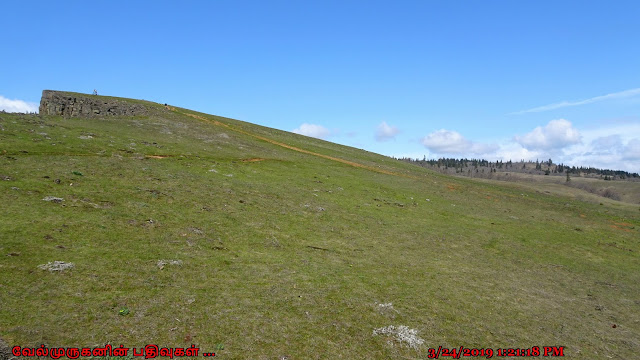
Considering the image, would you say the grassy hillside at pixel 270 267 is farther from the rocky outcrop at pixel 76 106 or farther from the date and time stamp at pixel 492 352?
the rocky outcrop at pixel 76 106

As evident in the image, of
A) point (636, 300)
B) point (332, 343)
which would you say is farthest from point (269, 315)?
point (636, 300)

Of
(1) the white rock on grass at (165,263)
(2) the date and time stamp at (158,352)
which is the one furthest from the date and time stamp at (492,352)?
(1) the white rock on grass at (165,263)

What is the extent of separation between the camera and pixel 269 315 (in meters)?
13.3

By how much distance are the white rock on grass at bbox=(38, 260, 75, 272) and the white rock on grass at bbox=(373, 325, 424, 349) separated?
12545mm

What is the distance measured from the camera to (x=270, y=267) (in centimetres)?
1803

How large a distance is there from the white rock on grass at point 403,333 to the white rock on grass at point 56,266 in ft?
41.2

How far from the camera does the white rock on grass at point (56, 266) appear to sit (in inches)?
548

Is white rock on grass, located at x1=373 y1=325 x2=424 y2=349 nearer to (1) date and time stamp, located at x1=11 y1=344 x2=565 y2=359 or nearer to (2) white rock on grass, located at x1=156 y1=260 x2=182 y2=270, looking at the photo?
(1) date and time stamp, located at x1=11 y1=344 x2=565 y2=359

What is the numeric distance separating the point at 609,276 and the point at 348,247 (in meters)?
18.8

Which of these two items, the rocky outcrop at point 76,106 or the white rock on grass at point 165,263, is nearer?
the white rock on grass at point 165,263

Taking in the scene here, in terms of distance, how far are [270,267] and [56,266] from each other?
9018 millimetres

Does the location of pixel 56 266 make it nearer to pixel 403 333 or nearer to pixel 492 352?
pixel 403 333

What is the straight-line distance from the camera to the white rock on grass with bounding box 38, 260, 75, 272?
45.7 ft

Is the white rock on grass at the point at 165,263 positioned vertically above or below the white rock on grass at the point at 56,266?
below
